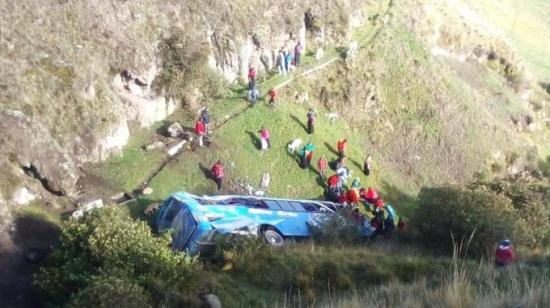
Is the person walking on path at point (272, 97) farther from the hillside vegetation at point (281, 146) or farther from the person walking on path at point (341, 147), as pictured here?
the person walking on path at point (341, 147)

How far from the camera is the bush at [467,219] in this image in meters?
18.5

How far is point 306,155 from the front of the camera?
27062 mm

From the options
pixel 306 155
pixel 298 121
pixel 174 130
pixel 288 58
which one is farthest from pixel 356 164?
pixel 174 130

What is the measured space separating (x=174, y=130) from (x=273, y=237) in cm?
924

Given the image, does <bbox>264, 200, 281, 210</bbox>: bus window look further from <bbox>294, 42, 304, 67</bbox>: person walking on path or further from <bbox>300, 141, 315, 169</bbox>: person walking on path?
<bbox>294, 42, 304, 67</bbox>: person walking on path

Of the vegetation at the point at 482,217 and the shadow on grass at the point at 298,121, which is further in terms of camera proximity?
the shadow on grass at the point at 298,121

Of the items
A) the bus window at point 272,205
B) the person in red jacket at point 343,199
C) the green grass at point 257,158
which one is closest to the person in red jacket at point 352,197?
the person in red jacket at point 343,199

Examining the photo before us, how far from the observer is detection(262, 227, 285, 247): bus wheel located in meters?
17.8

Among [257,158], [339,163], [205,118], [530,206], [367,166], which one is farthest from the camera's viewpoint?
[367,166]

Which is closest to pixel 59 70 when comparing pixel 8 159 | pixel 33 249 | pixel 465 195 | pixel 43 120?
pixel 43 120

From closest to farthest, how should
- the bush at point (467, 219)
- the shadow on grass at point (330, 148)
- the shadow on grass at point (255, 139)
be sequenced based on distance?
the bush at point (467, 219), the shadow on grass at point (255, 139), the shadow on grass at point (330, 148)

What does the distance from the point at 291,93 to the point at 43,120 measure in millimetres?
12786

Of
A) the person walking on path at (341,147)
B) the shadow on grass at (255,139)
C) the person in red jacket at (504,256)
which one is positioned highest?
the person in red jacket at (504,256)

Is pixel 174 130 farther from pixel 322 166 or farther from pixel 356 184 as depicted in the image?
pixel 356 184
